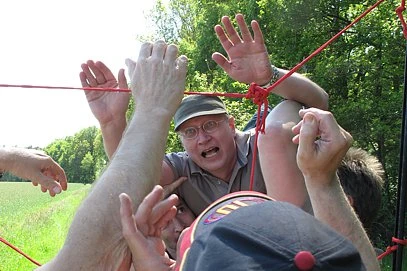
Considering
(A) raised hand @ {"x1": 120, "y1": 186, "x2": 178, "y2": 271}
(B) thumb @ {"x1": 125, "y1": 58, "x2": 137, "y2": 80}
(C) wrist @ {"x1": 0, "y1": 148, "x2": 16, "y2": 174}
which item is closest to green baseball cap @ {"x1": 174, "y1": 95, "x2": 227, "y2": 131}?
(C) wrist @ {"x1": 0, "y1": 148, "x2": 16, "y2": 174}

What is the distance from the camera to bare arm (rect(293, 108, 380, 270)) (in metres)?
1.34

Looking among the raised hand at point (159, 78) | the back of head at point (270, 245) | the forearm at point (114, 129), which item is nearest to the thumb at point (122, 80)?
the forearm at point (114, 129)

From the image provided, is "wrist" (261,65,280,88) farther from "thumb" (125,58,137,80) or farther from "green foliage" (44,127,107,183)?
"green foliage" (44,127,107,183)

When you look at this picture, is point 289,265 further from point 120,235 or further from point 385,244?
point 385,244

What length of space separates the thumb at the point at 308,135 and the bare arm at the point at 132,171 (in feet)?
0.98

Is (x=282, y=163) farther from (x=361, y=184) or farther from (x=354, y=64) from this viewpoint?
(x=354, y=64)

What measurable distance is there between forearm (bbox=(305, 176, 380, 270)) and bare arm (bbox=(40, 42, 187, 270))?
0.35 metres

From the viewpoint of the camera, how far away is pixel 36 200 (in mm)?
33875

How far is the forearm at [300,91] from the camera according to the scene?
2111mm

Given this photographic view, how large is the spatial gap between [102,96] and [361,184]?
0.95 meters

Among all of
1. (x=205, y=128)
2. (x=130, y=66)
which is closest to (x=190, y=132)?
(x=205, y=128)

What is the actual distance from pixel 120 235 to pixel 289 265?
0.56m

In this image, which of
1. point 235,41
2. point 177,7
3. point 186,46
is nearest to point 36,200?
point 177,7

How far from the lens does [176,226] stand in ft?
7.54
